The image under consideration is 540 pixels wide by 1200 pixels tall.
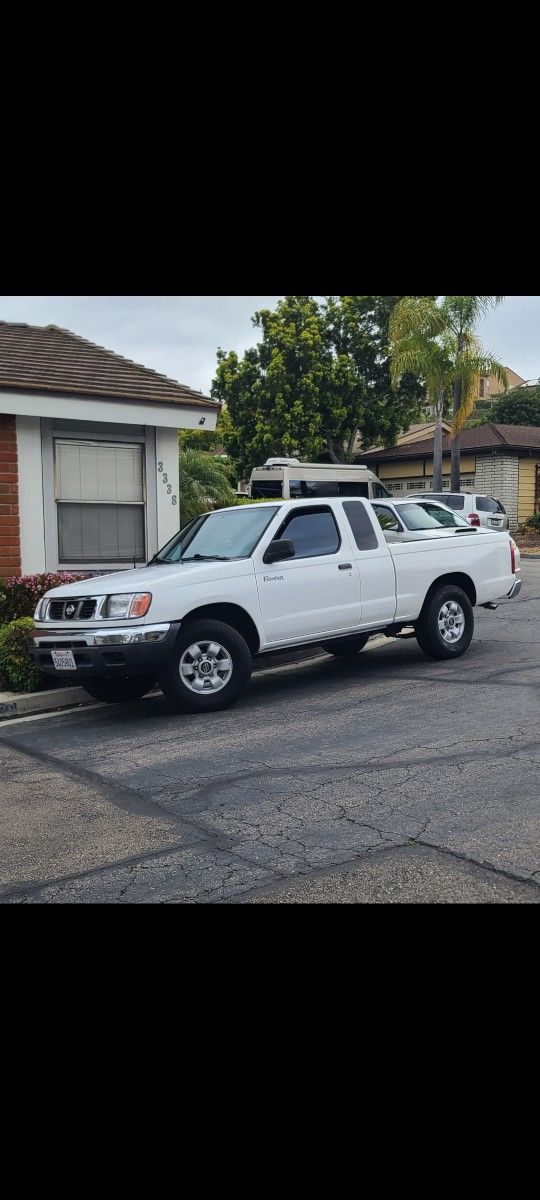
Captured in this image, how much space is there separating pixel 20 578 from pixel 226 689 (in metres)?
3.43

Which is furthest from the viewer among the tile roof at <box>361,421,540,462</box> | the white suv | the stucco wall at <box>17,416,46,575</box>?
the tile roof at <box>361,421,540,462</box>

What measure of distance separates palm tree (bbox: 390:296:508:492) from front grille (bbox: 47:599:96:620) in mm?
22377

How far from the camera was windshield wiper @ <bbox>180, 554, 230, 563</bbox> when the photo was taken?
9.16 metres

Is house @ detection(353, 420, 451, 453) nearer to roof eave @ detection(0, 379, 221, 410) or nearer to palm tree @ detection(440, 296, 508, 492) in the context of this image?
palm tree @ detection(440, 296, 508, 492)

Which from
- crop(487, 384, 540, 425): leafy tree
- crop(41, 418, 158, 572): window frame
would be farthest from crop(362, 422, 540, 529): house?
crop(41, 418, 158, 572): window frame

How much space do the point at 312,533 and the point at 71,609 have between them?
8.27ft

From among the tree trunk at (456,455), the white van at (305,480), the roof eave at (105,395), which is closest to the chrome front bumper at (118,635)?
the roof eave at (105,395)

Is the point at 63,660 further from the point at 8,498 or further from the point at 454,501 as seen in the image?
the point at 454,501

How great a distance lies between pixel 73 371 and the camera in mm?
12969

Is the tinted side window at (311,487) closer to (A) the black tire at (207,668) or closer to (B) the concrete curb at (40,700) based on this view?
(B) the concrete curb at (40,700)

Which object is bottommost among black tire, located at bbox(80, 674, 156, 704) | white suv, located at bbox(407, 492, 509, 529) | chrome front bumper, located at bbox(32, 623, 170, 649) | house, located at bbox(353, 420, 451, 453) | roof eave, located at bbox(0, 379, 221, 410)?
black tire, located at bbox(80, 674, 156, 704)

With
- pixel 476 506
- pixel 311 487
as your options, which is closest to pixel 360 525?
pixel 476 506

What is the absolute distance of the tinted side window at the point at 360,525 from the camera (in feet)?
32.8

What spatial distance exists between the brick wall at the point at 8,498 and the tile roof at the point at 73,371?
22.5 inches
